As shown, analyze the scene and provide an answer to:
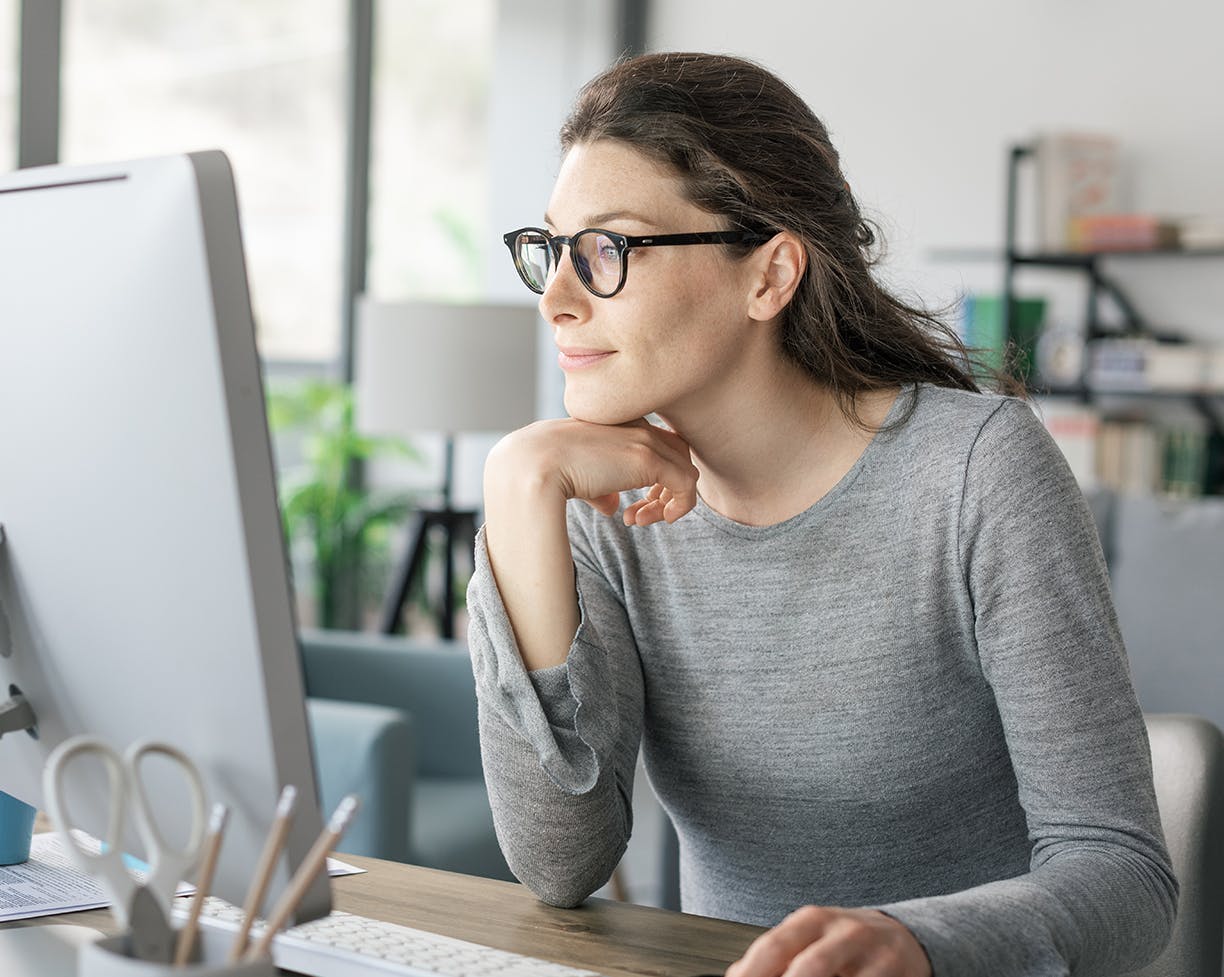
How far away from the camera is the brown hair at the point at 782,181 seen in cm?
129

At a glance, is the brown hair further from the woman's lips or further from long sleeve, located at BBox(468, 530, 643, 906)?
long sleeve, located at BBox(468, 530, 643, 906)

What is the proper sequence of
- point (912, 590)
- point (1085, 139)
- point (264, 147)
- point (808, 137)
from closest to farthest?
point (912, 590) → point (808, 137) → point (1085, 139) → point (264, 147)

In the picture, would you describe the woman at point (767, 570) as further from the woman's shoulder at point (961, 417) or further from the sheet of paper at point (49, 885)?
the sheet of paper at point (49, 885)

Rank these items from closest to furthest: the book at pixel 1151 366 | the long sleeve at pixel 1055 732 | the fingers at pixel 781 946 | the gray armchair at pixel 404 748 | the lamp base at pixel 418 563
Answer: the fingers at pixel 781 946 < the long sleeve at pixel 1055 732 < the gray armchair at pixel 404 748 < the lamp base at pixel 418 563 < the book at pixel 1151 366

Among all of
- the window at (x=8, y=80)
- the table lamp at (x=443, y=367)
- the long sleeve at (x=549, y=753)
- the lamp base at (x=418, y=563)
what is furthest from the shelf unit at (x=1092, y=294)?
the long sleeve at (x=549, y=753)

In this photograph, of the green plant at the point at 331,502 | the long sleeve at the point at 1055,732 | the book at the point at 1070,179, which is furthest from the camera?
the green plant at the point at 331,502

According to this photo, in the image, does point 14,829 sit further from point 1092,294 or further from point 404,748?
point 1092,294

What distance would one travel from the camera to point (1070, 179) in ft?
14.4

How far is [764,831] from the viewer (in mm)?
1303

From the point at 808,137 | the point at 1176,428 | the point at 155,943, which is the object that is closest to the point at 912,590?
the point at 808,137

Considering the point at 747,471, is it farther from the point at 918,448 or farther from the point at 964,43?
the point at 964,43

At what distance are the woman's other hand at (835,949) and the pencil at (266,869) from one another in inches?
10.6

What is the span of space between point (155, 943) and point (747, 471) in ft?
2.52

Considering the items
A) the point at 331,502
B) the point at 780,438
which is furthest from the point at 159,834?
the point at 331,502
